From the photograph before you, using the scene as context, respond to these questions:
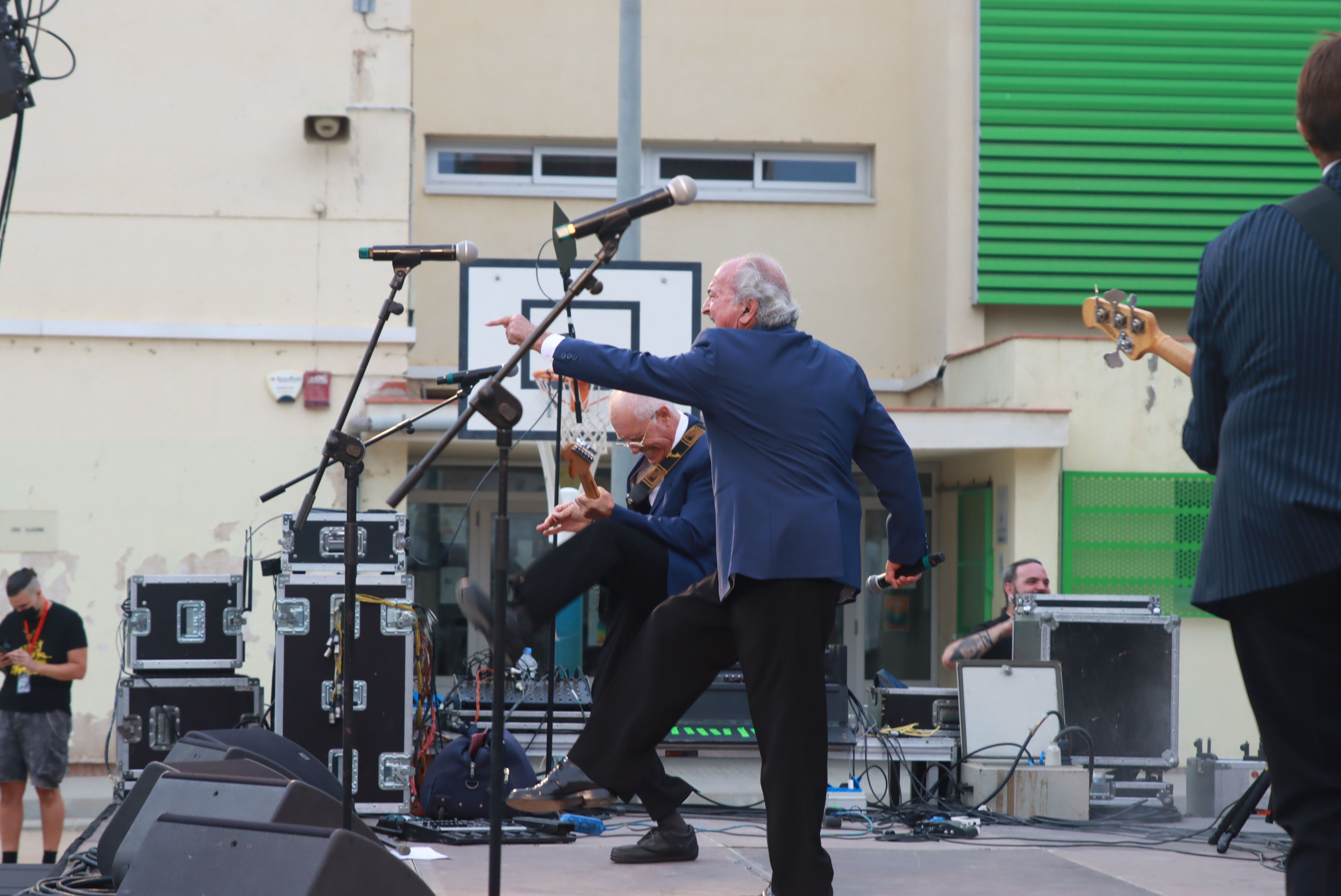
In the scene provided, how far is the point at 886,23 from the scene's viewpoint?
12719 millimetres

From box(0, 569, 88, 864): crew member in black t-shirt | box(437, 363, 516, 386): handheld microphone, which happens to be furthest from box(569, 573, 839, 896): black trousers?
box(0, 569, 88, 864): crew member in black t-shirt

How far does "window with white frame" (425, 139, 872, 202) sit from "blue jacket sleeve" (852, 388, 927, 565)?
360 inches

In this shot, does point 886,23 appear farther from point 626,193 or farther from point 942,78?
point 626,193

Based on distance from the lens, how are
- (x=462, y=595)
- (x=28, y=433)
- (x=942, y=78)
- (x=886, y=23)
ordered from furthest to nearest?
1. (x=886, y=23)
2. (x=942, y=78)
3. (x=28, y=433)
4. (x=462, y=595)

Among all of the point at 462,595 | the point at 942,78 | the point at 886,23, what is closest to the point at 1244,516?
the point at 462,595

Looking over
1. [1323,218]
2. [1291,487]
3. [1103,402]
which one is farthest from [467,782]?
[1103,402]

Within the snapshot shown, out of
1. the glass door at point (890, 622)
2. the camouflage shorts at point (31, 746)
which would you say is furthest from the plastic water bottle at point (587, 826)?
the glass door at point (890, 622)

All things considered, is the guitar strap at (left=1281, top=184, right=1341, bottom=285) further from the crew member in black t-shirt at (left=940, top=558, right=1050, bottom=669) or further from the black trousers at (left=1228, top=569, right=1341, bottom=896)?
the crew member in black t-shirt at (left=940, top=558, right=1050, bottom=669)

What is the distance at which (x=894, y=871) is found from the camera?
4375 mm

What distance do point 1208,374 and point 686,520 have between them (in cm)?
223

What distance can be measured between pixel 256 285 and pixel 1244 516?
29.9 ft

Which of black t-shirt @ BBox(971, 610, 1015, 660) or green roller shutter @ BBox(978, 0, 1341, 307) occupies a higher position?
green roller shutter @ BBox(978, 0, 1341, 307)

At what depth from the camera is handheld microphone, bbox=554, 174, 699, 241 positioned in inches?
132

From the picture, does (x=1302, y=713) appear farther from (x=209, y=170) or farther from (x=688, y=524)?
(x=209, y=170)
